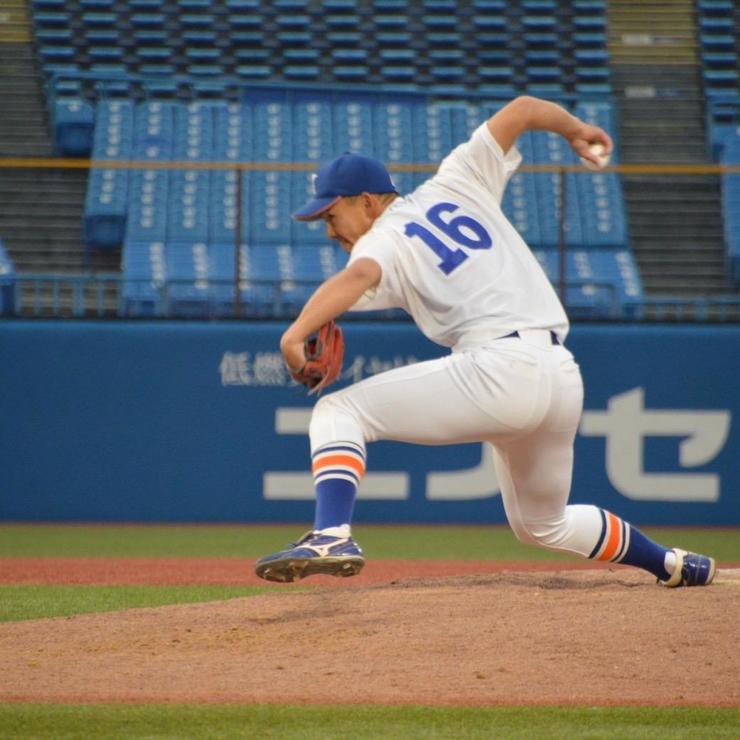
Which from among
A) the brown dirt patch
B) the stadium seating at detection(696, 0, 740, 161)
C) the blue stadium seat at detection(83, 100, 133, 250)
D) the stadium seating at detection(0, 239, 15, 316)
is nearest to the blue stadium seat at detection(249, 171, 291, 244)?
the blue stadium seat at detection(83, 100, 133, 250)

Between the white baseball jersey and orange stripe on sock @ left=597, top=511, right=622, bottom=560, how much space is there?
0.95 metres

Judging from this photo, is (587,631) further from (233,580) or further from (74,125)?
(74,125)

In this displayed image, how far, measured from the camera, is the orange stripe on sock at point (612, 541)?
16.9 ft

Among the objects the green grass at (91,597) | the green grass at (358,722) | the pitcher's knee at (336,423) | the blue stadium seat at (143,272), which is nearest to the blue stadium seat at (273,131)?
the blue stadium seat at (143,272)

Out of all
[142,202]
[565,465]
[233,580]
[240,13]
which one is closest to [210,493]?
[233,580]

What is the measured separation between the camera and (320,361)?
4391 mm

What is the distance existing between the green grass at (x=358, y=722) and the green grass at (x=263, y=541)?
4.90 m

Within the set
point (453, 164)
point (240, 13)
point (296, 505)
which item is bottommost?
point (296, 505)

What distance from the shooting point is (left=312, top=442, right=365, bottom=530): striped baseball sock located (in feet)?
14.2

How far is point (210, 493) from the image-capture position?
→ 35.3ft

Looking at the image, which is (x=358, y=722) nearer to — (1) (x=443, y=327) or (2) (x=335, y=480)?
(2) (x=335, y=480)

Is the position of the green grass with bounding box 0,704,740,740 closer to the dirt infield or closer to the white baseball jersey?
the dirt infield

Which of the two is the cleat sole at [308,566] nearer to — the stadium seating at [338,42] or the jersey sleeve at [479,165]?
the jersey sleeve at [479,165]

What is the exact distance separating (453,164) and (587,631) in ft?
5.25
